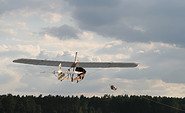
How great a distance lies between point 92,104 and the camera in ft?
643

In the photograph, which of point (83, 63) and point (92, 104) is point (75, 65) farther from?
point (92, 104)

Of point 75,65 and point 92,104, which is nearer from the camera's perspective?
point 75,65

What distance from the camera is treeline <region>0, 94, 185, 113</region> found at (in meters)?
158

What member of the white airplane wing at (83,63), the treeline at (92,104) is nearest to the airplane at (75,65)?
the white airplane wing at (83,63)

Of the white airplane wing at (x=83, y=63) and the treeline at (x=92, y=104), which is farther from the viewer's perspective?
the treeline at (x=92, y=104)

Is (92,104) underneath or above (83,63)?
underneath

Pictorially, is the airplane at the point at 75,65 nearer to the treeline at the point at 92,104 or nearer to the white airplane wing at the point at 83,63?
the white airplane wing at the point at 83,63

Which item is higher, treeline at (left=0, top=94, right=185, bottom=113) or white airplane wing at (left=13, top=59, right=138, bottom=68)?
white airplane wing at (left=13, top=59, right=138, bottom=68)

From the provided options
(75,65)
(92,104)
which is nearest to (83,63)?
(75,65)

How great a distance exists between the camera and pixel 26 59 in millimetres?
62125

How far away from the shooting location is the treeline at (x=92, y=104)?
158000 millimetres

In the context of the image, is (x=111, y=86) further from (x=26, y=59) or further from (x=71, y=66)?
(x=26, y=59)

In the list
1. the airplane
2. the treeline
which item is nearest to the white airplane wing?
the airplane

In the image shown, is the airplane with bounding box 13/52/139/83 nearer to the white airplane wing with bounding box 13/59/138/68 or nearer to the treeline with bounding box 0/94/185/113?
the white airplane wing with bounding box 13/59/138/68
